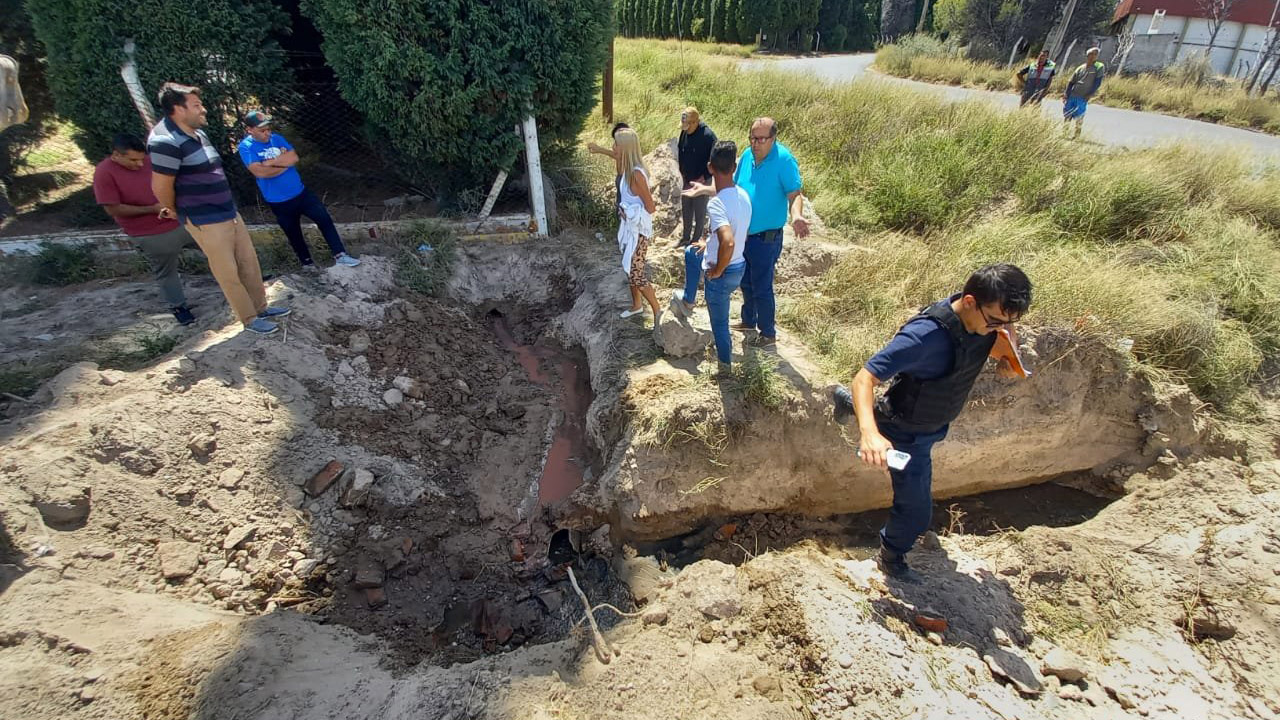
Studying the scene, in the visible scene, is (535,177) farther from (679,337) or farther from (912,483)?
(912,483)

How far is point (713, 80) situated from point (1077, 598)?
34.4 feet

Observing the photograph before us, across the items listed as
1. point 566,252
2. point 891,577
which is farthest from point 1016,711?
point 566,252

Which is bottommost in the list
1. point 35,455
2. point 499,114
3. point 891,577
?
point 891,577

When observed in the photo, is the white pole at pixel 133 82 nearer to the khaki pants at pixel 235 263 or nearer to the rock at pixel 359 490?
the khaki pants at pixel 235 263

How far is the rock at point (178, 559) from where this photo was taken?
285cm

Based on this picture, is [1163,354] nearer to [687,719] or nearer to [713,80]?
[687,719]

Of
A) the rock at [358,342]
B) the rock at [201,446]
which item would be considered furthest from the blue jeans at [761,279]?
the rock at [201,446]

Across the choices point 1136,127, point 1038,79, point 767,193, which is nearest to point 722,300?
point 767,193

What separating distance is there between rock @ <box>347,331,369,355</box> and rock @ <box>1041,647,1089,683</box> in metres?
4.88

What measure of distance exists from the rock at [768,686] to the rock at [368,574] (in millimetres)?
2155

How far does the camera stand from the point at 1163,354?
171 inches

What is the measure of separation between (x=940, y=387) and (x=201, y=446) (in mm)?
4100

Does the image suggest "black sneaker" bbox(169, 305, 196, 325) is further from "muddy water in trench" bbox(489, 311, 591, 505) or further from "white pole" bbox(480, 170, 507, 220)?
"white pole" bbox(480, 170, 507, 220)

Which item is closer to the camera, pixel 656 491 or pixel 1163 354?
pixel 656 491
